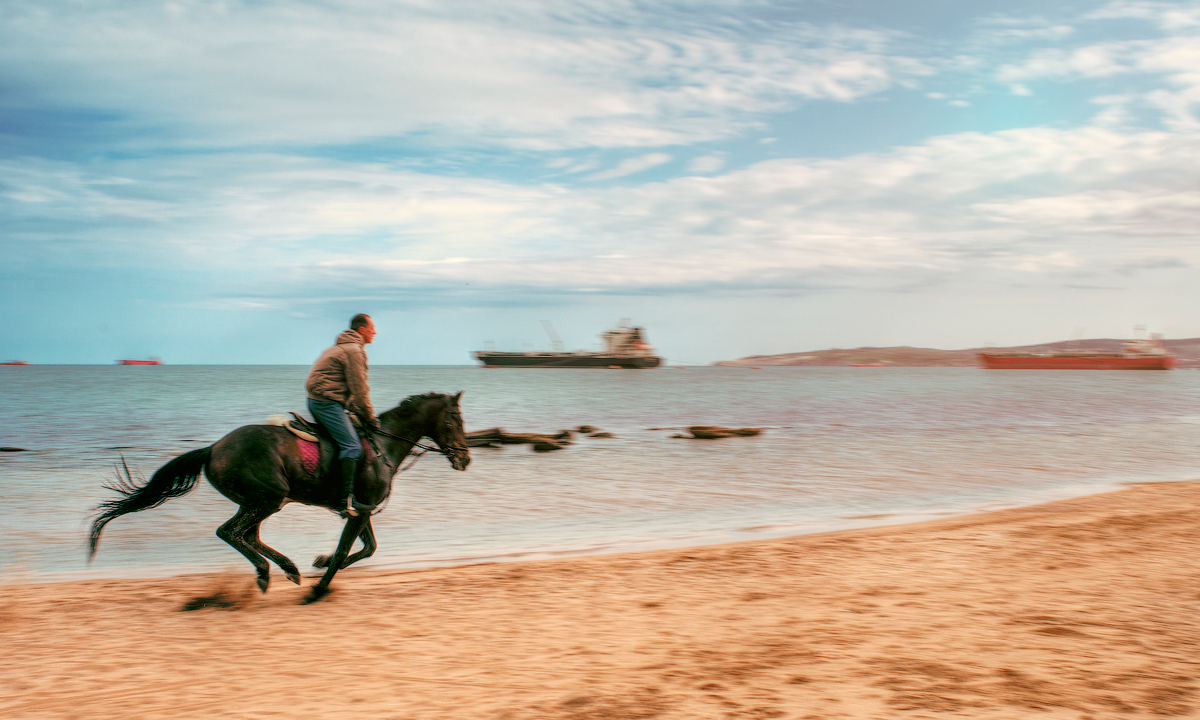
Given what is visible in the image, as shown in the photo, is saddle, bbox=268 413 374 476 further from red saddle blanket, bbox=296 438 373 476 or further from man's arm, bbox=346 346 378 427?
man's arm, bbox=346 346 378 427

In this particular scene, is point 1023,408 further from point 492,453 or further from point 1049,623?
point 1049,623

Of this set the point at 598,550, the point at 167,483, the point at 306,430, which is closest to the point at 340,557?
the point at 306,430

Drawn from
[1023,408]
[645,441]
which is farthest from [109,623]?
[1023,408]

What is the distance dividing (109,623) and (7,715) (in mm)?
1925

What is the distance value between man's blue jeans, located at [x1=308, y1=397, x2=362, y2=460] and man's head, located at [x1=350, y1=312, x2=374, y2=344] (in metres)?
0.65

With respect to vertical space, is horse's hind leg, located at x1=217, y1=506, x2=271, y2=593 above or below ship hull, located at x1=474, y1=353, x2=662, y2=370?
below

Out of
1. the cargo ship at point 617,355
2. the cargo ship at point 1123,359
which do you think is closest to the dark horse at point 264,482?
the cargo ship at point 617,355

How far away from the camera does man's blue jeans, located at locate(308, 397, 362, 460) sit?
632 centimetres

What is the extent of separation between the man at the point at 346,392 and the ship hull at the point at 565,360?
12209cm

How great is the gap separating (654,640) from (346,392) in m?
3.38

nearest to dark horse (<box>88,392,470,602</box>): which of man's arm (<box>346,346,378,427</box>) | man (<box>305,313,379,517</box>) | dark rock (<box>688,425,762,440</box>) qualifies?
man (<box>305,313,379,517</box>)

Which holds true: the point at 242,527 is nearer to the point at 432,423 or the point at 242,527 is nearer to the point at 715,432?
the point at 432,423

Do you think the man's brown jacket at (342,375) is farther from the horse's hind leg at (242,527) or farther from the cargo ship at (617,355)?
the cargo ship at (617,355)

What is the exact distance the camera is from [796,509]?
39.6 feet
